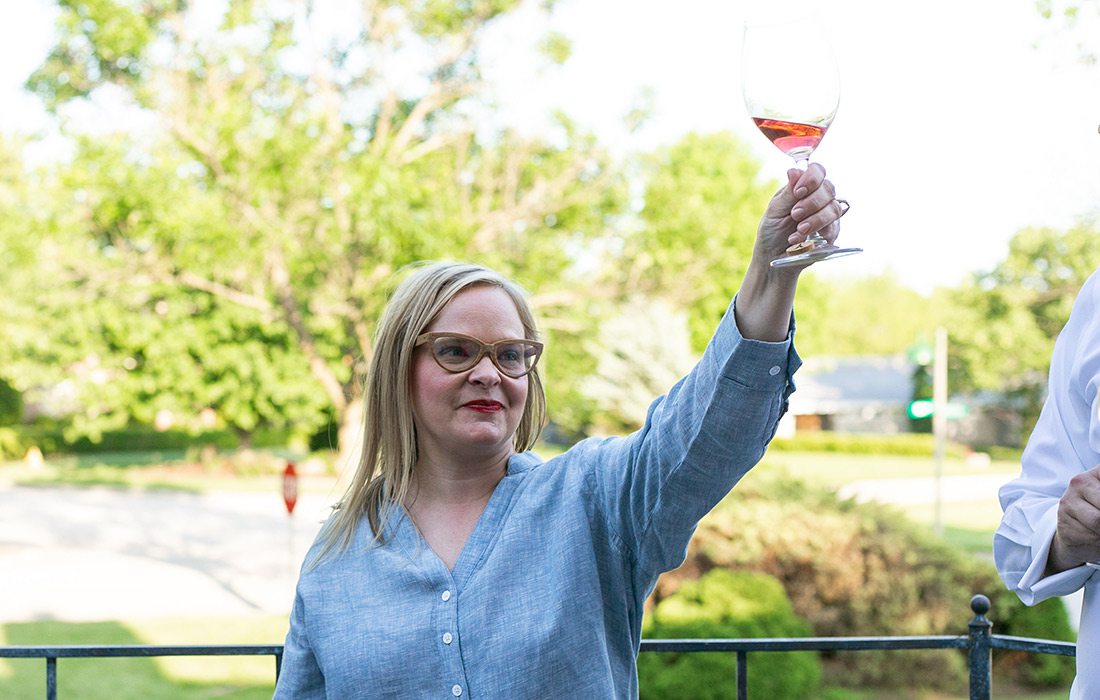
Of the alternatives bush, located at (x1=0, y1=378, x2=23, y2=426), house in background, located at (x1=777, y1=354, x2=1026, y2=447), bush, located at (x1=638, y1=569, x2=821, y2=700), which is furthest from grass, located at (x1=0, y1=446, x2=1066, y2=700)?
house in background, located at (x1=777, y1=354, x2=1026, y2=447)

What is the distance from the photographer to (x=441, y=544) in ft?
5.66

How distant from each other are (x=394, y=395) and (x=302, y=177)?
16658 millimetres

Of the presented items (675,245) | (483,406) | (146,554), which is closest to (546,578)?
(483,406)

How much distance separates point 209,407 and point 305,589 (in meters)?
26.7

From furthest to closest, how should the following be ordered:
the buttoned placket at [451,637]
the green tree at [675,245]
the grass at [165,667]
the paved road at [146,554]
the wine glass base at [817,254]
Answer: the green tree at [675,245]
the paved road at [146,554]
the grass at [165,667]
the buttoned placket at [451,637]
the wine glass base at [817,254]

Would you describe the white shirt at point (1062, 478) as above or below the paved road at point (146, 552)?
above

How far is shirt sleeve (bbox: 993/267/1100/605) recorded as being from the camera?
150cm

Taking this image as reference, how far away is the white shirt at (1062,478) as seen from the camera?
4.90 feet

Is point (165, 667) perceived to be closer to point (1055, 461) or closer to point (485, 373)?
point (485, 373)

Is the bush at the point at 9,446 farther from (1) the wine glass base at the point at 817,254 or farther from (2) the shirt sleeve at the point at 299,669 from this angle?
(1) the wine glass base at the point at 817,254

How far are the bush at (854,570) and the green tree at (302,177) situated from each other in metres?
10.7

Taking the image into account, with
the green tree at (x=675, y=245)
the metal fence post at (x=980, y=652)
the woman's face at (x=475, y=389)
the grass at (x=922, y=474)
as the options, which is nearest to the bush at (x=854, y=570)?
the grass at (x=922, y=474)

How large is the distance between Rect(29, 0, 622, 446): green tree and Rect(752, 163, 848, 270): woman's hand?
16.3 m

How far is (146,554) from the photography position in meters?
15.0
